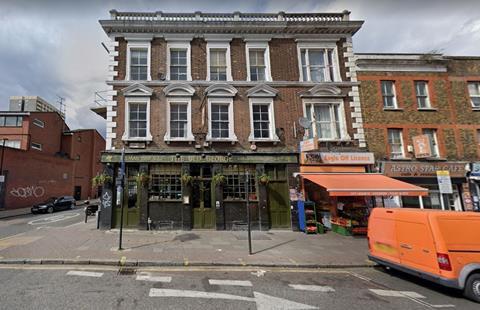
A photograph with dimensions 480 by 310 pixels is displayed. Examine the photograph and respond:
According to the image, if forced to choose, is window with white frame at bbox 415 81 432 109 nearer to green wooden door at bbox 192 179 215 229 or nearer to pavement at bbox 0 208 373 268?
pavement at bbox 0 208 373 268

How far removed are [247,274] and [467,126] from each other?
1784 centimetres

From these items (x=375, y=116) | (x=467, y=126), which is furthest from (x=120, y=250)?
(x=467, y=126)

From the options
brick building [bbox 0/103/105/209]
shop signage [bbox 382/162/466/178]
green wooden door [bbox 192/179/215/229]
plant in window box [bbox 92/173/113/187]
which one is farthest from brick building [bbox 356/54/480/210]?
brick building [bbox 0/103/105/209]

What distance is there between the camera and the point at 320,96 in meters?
14.0

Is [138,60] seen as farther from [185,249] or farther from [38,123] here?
[38,123]

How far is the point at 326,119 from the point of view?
47.0 ft

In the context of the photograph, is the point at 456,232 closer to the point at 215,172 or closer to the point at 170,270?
the point at 170,270

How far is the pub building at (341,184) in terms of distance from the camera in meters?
11.8

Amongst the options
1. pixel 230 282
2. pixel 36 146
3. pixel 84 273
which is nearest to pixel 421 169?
pixel 230 282

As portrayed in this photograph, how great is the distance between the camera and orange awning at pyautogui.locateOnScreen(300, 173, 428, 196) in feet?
34.7

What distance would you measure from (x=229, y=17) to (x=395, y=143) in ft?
43.9

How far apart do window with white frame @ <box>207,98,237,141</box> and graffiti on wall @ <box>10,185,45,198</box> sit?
24124 mm

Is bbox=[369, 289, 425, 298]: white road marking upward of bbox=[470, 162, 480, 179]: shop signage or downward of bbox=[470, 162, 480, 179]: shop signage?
downward

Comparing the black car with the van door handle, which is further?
the black car
